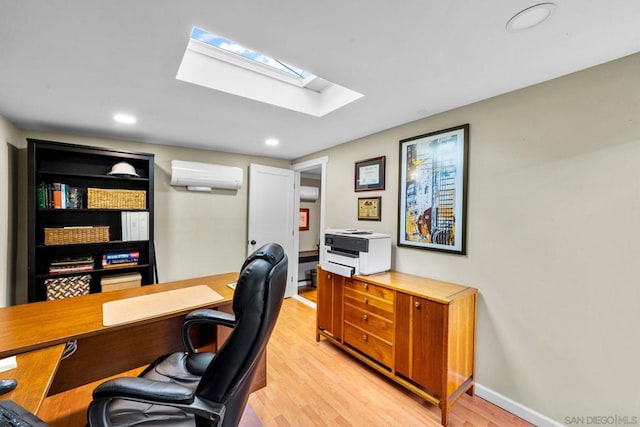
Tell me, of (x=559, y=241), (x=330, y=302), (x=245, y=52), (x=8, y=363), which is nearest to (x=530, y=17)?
(x=559, y=241)

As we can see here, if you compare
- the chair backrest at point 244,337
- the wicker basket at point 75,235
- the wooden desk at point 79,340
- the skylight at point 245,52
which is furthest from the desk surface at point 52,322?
the skylight at point 245,52

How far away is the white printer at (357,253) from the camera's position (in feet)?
7.58

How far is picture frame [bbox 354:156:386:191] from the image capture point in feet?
9.09

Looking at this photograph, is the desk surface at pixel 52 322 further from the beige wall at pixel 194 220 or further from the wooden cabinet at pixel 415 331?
the beige wall at pixel 194 220

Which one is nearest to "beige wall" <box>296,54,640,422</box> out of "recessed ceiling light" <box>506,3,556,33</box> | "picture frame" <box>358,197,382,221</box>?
"recessed ceiling light" <box>506,3,556,33</box>

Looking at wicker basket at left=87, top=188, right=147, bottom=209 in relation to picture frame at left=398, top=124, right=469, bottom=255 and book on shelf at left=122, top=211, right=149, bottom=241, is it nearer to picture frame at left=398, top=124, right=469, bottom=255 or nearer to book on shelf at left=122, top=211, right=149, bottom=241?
book on shelf at left=122, top=211, right=149, bottom=241

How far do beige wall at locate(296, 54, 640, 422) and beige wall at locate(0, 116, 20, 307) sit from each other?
3872 millimetres

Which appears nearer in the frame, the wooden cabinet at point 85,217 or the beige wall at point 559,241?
the beige wall at point 559,241

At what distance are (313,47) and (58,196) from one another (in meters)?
2.97

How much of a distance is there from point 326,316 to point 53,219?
9.98 ft

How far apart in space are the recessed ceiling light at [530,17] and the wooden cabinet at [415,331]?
59.6 inches

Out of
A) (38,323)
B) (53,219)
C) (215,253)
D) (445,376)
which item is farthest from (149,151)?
(445,376)

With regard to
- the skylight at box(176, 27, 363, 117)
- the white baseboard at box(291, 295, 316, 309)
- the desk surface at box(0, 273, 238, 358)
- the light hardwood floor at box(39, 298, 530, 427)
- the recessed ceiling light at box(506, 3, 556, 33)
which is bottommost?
the light hardwood floor at box(39, 298, 530, 427)

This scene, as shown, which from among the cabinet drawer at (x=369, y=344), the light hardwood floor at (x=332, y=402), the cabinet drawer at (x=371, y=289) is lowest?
the light hardwood floor at (x=332, y=402)
